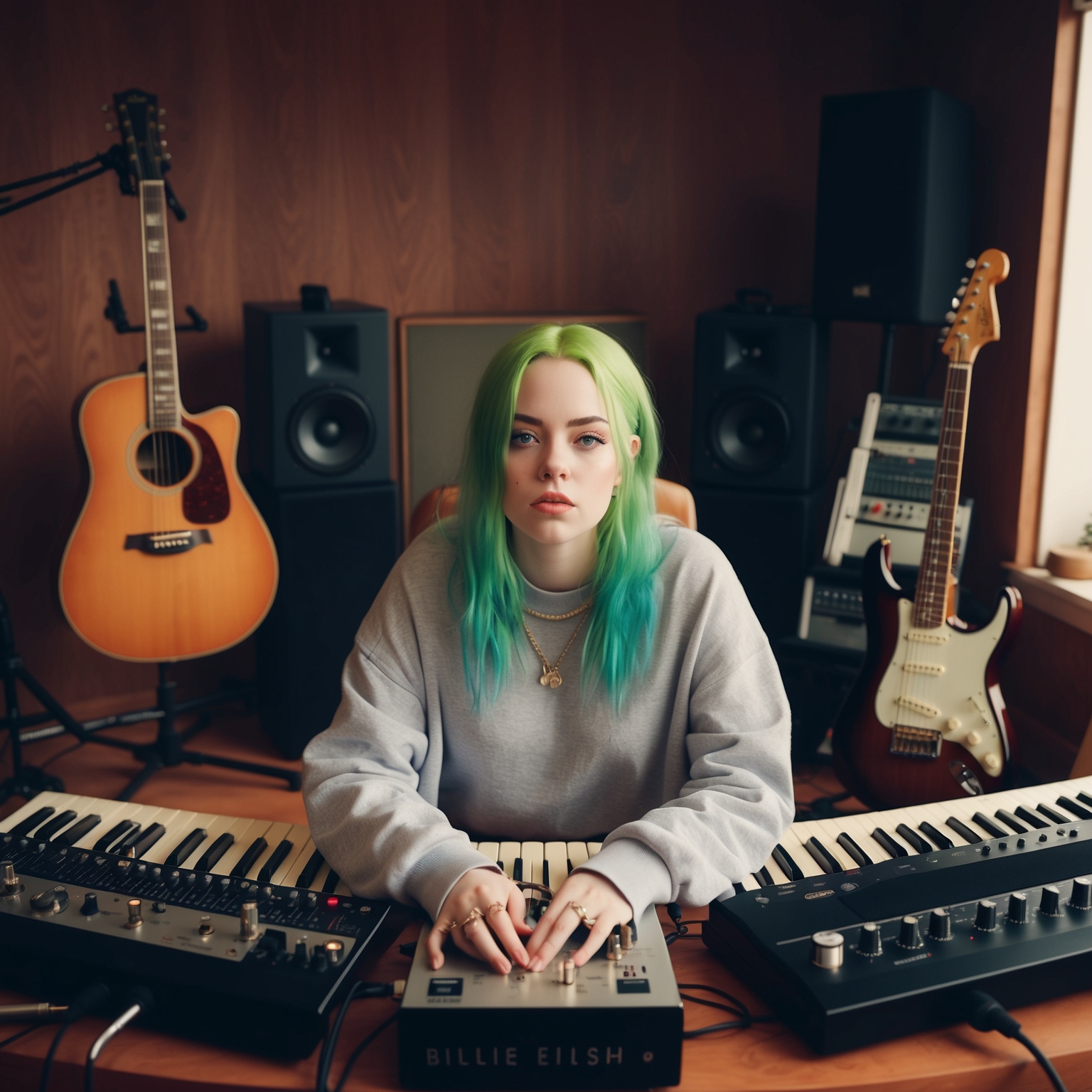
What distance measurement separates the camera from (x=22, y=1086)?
2.93 feet

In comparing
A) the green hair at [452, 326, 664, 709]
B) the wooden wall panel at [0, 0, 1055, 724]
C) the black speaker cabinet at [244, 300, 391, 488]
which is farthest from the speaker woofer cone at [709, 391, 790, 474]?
the green hair at [452, 326, 664, 709]

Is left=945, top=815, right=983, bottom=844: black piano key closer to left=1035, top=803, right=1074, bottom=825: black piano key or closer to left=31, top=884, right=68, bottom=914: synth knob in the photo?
left=1035, top=803, right=1074, bottom=825: black piano key

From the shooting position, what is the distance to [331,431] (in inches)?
112

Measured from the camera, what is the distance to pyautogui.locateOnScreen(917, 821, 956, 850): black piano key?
1199 millimetres

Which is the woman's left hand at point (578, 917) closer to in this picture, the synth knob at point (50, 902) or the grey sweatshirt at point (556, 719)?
the grey sweatshirt at point (556, 719)

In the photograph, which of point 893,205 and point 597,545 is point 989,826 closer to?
point 597,545

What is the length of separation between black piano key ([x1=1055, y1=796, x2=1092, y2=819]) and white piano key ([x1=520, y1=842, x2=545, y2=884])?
61cm

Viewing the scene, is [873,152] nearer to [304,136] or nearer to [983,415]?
[983,415]

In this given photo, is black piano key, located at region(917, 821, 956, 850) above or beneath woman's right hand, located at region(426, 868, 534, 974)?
beneath

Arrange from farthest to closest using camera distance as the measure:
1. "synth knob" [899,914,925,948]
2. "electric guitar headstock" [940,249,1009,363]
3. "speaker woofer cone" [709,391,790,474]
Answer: "speaker woofer cone" [709,391,790,474]
"electric guitar headstock" [940,249,1009,363]
"synth knob" [899,914,925,948]

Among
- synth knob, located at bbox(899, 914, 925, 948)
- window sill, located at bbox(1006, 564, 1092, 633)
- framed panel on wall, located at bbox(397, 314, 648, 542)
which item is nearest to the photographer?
synth knob, located at bbox(899, 914, 925, 948)

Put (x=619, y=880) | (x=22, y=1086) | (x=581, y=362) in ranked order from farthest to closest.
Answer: (x=581, y=362)
(x=619, y=880)
(x=22, y=1086)

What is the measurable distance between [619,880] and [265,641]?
2.15 metres

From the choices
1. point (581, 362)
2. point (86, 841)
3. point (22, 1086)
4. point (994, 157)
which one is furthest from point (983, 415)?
point (22, 1086)
